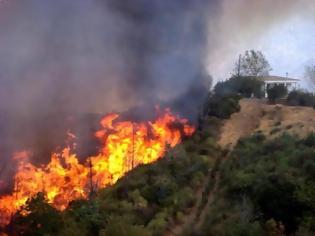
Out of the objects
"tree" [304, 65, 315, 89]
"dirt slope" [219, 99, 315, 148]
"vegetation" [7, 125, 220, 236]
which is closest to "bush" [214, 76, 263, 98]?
"dirt slope" [219, 99, 315, 148]

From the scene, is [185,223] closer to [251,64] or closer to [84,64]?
[84,64]

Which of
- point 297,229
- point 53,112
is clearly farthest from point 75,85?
point 297,229

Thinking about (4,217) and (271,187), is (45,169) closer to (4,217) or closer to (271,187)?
(4,217)

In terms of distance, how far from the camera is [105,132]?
104 ft

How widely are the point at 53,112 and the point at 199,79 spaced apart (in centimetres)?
1094

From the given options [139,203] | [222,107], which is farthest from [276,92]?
[139,203]

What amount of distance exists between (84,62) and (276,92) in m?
21.7

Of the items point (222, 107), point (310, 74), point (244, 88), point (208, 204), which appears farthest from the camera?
point (310, 74)

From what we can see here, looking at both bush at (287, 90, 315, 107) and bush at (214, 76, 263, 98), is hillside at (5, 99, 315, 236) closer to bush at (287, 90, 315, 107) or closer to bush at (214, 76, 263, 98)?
bush at (287, 90, 315, 107)

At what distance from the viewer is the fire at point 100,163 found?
1038 inches

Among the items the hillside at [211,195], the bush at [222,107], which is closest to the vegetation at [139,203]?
the hillside at [211,195]

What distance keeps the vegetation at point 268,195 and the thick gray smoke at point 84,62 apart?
26.4 feet

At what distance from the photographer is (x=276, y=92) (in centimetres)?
4697

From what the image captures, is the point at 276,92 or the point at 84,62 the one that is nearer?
the point at 84,62
